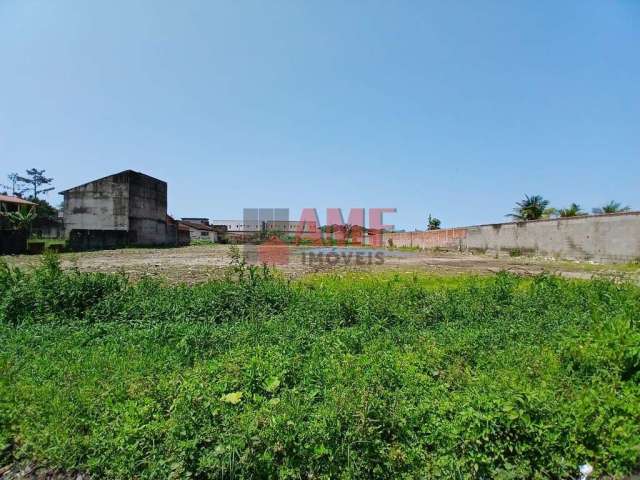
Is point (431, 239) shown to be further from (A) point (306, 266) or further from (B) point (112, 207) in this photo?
(B) point (112, 207)

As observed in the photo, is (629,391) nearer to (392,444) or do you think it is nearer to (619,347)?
(619,347)

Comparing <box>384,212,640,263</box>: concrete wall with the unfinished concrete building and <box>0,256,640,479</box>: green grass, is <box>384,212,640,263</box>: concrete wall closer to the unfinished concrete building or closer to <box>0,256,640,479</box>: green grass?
<box>0,256,640,479</box>: green grass

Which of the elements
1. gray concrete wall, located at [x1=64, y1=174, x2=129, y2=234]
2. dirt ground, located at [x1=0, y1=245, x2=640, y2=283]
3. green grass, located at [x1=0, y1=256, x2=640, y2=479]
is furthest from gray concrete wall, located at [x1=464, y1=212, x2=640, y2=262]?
gray concrete wall, located at [x1=64, y1=174, x2=129, y2=234]

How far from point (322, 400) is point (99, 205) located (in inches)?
1343

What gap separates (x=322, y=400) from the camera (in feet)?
8.90

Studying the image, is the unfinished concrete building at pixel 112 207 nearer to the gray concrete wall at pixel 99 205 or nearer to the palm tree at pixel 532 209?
the gray concrete wall at pixel 99 205

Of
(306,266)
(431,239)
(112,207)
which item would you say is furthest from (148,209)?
(431,239)

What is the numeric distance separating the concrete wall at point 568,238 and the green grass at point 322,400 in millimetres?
14333

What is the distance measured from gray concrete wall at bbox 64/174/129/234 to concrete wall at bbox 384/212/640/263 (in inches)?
1193

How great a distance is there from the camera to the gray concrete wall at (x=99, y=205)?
29953 millimetres

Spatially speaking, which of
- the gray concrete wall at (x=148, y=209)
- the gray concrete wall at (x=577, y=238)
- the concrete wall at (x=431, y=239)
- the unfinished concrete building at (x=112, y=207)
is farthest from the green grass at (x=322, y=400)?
the gray concrete wall at (x=148, y=209)

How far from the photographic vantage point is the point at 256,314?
5.29m

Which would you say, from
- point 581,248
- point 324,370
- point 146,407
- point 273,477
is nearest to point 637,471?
point 324,370

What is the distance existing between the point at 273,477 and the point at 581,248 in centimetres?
2036
